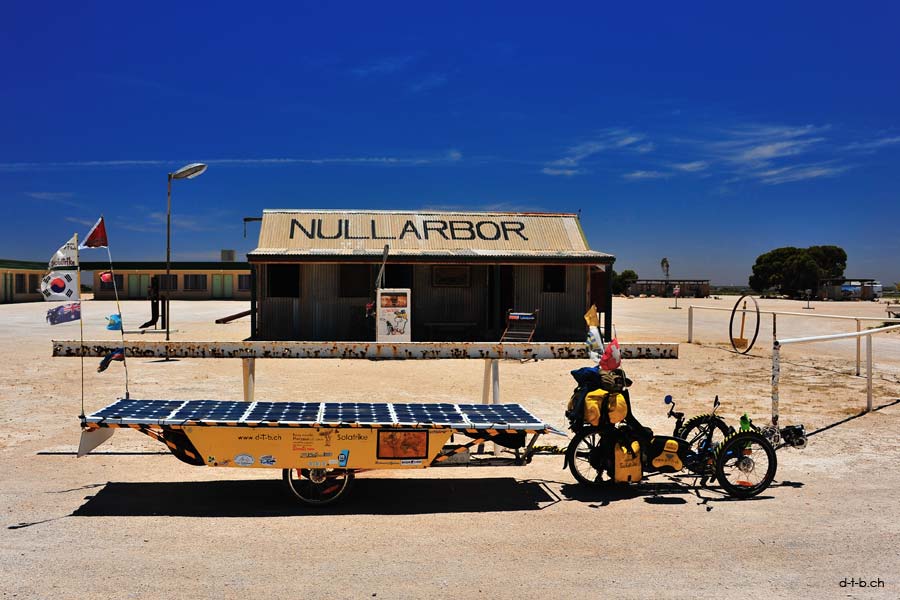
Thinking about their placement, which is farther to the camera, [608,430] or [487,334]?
[487,334]

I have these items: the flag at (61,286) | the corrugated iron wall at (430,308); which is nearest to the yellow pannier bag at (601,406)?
the flag at (61,286)

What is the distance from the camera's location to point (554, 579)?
425 centimetres

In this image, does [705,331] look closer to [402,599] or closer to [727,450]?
[727,450]

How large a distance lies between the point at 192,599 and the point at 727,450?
453cm

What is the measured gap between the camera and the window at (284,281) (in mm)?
20328

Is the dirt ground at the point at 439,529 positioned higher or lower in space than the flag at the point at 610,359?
lower

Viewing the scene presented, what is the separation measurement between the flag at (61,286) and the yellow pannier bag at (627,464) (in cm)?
564

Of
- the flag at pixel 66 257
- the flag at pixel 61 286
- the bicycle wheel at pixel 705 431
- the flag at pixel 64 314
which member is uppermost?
the flag at pixel 66 257

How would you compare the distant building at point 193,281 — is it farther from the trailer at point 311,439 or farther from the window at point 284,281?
the trailer at point 311,439

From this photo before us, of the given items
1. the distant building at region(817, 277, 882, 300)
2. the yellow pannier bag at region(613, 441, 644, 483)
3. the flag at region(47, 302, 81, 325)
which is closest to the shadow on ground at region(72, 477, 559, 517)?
the yellow pannier bag at region(613, 441, 644, 483)

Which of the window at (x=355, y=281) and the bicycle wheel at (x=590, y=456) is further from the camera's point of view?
the window at (x=355, y=281)

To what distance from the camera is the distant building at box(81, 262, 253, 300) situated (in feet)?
171

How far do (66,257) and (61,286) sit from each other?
1.20 ft

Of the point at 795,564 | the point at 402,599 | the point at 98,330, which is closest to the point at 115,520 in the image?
the point at 402,599
